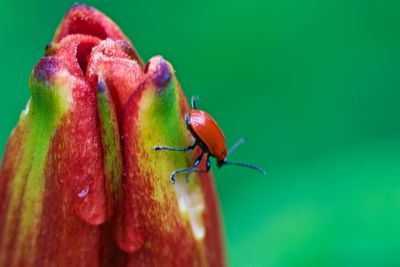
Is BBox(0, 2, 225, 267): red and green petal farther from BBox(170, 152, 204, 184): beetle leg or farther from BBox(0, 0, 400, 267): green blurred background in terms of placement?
BBox(0, 0, 400, 267): green blurred background

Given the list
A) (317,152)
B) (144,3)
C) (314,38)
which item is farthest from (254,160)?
(144,3)

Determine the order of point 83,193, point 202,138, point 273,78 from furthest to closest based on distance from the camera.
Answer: point 273,78, point 202,138, point 83,193

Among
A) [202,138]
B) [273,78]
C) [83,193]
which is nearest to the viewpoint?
[83,193]

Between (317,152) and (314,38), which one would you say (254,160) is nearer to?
(317,152)

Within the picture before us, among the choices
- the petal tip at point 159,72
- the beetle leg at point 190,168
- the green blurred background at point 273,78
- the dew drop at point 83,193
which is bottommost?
the dew drop at point 83,193

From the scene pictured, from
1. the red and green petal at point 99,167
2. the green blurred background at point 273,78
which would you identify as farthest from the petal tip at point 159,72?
the green blurred background at point 273,78

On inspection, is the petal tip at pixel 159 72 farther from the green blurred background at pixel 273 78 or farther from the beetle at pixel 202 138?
the green blurred background at pixel 273 78

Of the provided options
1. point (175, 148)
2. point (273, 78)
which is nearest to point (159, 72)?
point (175, 148)

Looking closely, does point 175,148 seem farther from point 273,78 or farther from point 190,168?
point 273,78

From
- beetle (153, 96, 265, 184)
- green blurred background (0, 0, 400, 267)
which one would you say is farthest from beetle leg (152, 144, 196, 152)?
green blurred background (0, 0, 400, 267)

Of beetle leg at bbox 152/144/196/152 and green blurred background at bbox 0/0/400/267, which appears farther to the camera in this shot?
green blurred background at bbox 0/0/400/267
